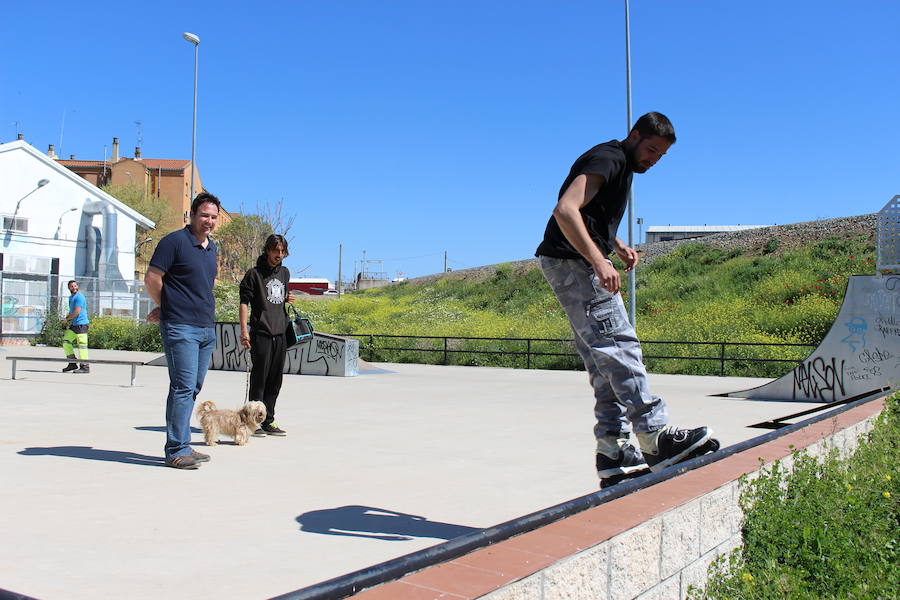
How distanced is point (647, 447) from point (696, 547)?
707 mm

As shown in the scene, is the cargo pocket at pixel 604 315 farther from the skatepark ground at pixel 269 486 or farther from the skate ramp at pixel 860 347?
the skate ramp at pixel 860 347

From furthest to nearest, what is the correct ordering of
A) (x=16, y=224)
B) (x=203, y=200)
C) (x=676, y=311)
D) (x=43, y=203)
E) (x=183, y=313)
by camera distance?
(x=43, y=203) < (x=16, y=224) < (x=676, y=311) < (x=203, y=200) < (x=183, y=313)

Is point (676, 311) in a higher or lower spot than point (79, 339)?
higher

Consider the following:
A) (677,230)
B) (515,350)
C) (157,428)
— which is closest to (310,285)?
(677,230)

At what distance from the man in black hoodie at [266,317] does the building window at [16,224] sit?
1083 inches

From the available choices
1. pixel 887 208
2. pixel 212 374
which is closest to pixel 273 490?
pixel 887 208

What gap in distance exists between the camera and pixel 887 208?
11.4 meters

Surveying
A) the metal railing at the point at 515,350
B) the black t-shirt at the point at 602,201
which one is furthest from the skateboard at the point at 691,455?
the metal railing at the point at 515,350

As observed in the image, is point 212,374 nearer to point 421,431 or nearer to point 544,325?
point 421,431

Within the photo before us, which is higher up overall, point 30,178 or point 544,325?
point 30,178

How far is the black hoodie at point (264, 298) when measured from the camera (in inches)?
282

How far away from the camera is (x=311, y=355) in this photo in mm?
16562

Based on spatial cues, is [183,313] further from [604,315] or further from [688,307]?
[688,307]

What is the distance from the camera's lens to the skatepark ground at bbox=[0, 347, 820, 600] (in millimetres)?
3389
